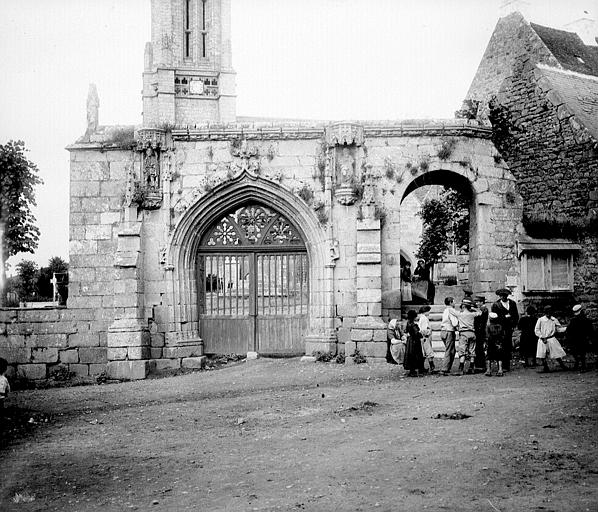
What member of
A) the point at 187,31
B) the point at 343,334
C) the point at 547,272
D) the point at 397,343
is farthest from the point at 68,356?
the point at 187,31

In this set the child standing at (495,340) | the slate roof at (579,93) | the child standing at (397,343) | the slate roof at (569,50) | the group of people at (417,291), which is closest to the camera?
the child standing at (495,340)

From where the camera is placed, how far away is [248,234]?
14.7 metres

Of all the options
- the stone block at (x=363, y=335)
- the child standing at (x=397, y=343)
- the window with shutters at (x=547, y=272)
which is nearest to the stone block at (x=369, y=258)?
the stone block at (x=363, y=335)

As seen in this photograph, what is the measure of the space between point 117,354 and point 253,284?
301cm

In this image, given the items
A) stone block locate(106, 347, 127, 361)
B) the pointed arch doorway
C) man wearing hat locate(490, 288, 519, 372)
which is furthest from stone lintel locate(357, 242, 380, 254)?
stone block locate(106, 347, 127, 361)

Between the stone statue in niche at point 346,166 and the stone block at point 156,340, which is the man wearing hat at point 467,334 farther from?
the stone block at point 156,340

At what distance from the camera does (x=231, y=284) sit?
1466 cm

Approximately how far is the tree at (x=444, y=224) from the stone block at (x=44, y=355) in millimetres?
10394

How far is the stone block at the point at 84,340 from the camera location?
13922mm

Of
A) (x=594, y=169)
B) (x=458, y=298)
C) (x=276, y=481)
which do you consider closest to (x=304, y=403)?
(x=276, y=481)

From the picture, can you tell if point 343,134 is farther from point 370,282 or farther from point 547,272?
point 547,272

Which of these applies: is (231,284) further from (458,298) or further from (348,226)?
(458,298)

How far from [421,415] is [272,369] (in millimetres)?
5048

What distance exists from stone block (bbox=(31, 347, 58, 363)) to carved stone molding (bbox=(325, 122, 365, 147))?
22.1ft
